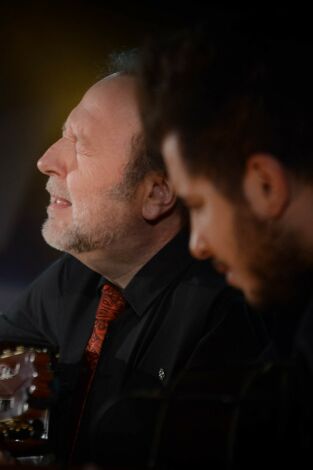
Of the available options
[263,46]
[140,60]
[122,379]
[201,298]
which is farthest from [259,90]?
[122,379]

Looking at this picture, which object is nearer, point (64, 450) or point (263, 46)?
point (263, 46)

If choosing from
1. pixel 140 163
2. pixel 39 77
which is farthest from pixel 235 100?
pixel 39 77

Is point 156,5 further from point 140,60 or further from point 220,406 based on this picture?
point 220,406

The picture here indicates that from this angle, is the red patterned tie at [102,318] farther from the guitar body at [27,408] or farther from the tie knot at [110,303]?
the guitar body at [27,408]

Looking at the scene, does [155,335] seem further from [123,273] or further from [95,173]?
[95,173]

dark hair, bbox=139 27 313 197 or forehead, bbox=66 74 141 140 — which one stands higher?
forehead, bbox=66 74 141 140

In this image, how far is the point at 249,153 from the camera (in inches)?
43.4

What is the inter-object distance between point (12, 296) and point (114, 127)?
30.1 inches

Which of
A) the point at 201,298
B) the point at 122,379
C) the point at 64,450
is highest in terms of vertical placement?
the point at 201,298

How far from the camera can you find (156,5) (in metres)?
1.62

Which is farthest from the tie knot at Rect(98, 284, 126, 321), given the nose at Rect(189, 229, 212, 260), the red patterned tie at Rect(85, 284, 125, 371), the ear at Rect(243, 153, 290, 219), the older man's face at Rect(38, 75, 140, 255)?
the ear at Rect(243, 153, 290, 219)

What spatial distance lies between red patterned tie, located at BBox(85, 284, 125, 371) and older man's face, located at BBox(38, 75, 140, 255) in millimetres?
127

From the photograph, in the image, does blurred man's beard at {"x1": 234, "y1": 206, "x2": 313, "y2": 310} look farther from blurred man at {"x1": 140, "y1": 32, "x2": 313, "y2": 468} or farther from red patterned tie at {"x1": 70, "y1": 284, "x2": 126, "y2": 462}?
red patterned tie at {"x1": 70, "y1": 284, "x2": 126, "y2": 462}

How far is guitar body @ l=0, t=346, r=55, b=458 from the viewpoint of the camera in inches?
59.9
